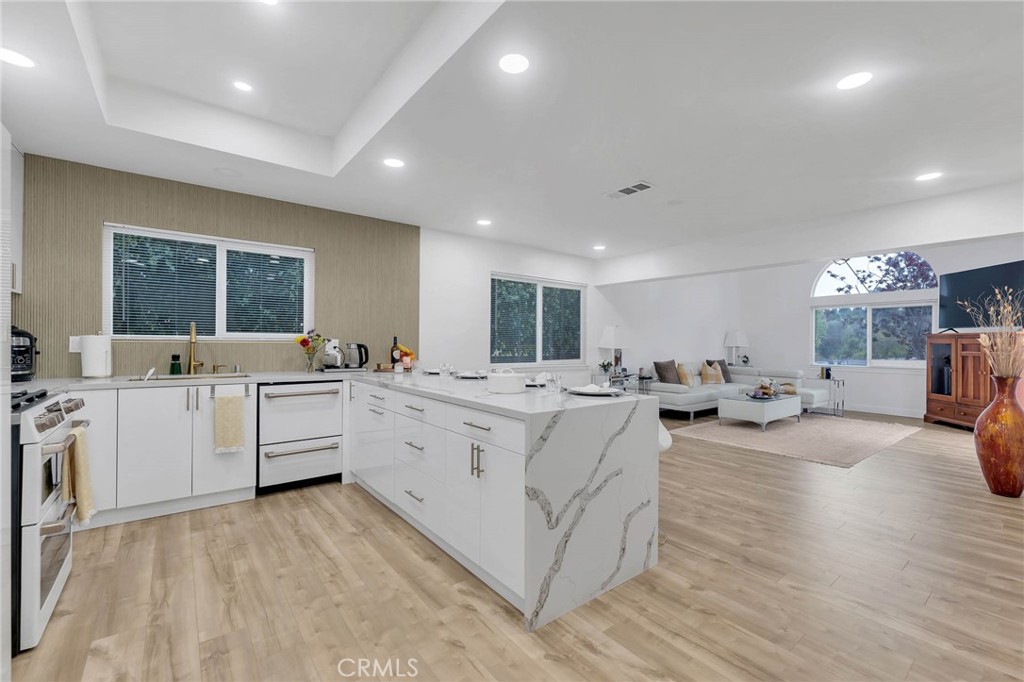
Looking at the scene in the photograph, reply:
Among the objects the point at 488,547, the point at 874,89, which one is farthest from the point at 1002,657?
the point at 874,89

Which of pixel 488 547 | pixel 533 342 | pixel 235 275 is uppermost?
pixel 235 275

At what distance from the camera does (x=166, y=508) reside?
3.02 metres

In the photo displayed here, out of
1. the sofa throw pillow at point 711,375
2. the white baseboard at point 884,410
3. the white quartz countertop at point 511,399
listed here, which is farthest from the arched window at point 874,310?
the white quartz countertop at point 511,399

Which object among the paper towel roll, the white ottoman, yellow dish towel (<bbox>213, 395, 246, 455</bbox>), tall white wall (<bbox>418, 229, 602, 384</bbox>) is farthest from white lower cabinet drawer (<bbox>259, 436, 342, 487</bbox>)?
the white ottoman

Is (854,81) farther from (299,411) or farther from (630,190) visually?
(299,411)

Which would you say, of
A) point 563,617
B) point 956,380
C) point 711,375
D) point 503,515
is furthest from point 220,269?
point 956,380

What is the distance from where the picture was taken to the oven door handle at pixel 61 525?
70.0 inches

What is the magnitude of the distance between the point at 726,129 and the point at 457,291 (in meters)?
3.32

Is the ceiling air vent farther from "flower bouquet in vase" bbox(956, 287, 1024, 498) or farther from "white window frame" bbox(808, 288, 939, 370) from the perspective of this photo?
"white window frame" bbox(808, 288, 939, 370)

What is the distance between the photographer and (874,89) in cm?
231

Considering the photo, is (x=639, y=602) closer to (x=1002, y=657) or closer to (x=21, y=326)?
(x=1002, y=657)

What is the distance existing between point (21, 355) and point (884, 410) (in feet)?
34.8

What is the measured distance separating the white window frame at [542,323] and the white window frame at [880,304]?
4.88m

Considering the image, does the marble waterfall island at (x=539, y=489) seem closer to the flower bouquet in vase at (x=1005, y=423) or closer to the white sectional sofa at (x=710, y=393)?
the flower bouquet in vase at (x=1005, y=423)
